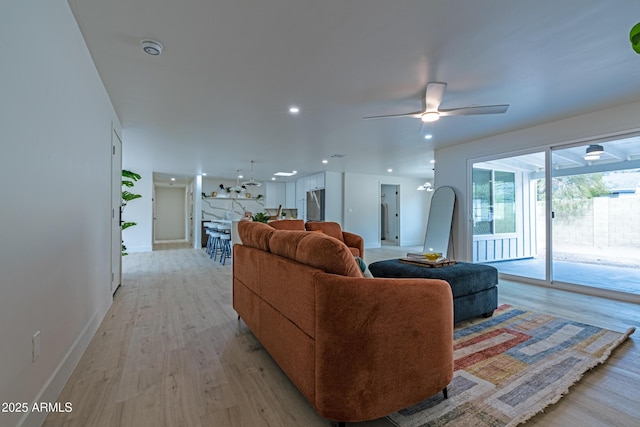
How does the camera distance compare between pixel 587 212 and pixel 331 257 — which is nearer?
pixel 331 257

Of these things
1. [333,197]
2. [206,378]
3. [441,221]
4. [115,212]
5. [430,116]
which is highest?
[430,116]

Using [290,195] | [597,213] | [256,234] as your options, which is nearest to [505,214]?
[597,213]

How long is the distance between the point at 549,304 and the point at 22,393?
463 cm

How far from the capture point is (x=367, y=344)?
129 centimetres

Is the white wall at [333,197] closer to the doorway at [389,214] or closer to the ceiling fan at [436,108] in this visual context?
the doorway at [389,214]

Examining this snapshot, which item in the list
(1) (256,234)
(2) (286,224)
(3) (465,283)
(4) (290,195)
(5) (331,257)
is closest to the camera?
(5) (331,257)

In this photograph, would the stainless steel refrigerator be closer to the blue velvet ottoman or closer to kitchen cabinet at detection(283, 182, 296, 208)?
kitchen cabinet at detection(283, 182, 296, 208)

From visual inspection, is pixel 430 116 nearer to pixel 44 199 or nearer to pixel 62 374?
pixel 44 199

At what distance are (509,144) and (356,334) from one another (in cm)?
484

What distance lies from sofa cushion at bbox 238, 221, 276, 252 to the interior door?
1.94m

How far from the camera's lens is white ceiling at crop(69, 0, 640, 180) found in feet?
6.16

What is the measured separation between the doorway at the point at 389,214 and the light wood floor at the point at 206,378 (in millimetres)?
6683

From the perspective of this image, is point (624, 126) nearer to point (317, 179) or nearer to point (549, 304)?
point (549, 304)

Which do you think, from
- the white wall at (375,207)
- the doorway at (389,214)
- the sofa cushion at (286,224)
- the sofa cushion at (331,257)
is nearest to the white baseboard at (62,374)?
the sofa cushion at (331,257)
